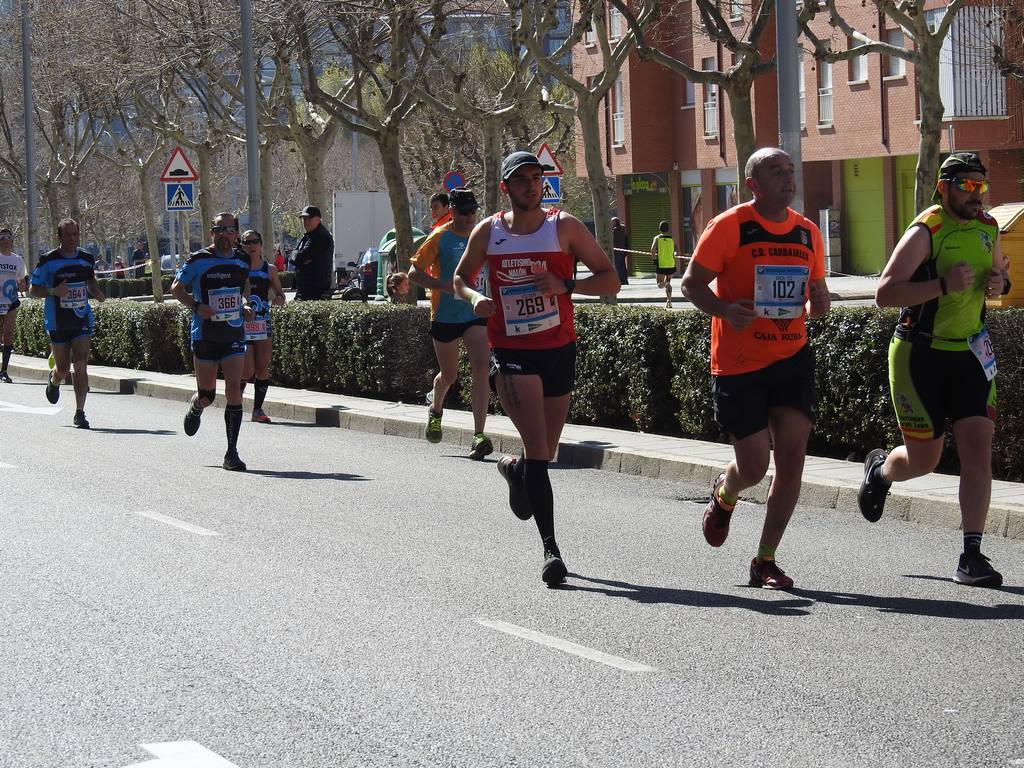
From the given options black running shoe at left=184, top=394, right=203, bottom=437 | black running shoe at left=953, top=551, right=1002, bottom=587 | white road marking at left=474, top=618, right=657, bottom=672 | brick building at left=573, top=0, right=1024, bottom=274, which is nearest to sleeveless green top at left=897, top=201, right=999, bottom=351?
black running shoe at left=953, top=551, right=1002, bottom=587

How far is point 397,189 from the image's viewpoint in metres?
28.7

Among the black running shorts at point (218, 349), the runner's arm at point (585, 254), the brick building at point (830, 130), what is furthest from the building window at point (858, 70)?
the runner's arm at point (585, 254)

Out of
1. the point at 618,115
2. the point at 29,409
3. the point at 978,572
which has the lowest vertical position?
the point at 978,572

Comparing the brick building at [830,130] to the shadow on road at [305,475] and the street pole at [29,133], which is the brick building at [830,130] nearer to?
the street pole at [29,133]

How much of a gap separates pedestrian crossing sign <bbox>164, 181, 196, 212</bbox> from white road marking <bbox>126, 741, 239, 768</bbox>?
22.2m

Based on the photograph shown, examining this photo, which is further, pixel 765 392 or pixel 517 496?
pixel 517 496

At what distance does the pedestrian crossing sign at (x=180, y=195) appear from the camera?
26.8 meters

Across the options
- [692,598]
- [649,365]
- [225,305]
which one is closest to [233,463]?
[225,305]

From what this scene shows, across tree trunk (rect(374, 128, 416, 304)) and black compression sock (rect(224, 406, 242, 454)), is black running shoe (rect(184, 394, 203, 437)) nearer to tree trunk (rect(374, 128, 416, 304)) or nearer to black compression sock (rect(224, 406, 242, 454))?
black compression sock (rect(224, 406, 242, 454))

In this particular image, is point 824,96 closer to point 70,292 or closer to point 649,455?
point 70,292

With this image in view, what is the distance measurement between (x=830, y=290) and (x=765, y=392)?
91.6 feet

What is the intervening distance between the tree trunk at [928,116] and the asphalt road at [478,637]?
1584 centimetres

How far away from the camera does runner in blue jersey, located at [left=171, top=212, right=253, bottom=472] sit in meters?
12.8

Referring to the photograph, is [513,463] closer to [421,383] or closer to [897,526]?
[897,526]
